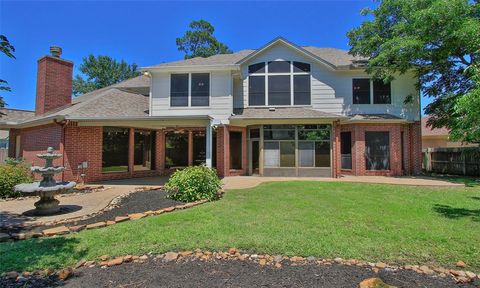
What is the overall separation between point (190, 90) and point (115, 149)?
194 inches

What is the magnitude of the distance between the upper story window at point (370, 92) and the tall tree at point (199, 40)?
88.0ft

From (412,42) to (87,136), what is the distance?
15815mm

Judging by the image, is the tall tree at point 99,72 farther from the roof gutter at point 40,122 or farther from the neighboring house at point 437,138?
the neighboring house at point 437,138

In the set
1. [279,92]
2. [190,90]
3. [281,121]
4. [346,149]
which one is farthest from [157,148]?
[346,149]

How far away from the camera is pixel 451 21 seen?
12555mm

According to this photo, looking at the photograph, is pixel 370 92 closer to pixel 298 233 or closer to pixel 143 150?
pixel 143 150

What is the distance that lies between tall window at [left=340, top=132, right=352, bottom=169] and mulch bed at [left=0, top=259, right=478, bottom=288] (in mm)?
13139

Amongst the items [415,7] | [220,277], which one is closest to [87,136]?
[220,277]

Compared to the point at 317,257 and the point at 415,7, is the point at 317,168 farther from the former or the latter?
the point at 317,257

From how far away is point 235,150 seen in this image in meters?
15.9

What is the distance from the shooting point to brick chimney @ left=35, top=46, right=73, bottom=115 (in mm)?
14595

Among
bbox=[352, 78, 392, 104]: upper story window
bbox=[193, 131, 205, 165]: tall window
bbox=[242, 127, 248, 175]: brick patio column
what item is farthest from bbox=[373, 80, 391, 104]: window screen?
bbox=[193, 131, 205, 165]: tall window

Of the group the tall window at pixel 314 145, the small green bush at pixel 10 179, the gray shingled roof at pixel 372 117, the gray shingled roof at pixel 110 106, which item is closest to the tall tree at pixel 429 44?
the gray shingled roof at pixel 372 117

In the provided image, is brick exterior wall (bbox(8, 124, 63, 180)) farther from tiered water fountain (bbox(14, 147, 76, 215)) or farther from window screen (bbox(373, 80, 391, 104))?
window screen (bbox(373, 80, 391, 104))
